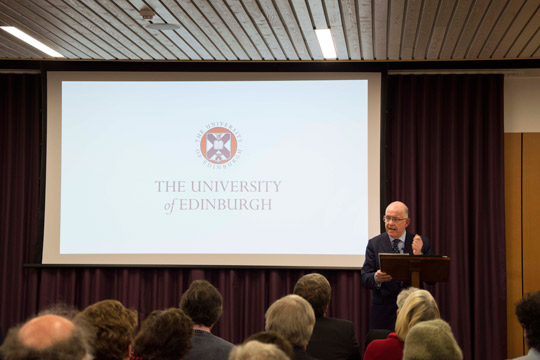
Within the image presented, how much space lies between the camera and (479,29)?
542 cm

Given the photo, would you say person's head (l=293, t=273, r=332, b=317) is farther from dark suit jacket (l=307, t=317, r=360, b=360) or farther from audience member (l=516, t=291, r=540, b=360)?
audience member (l=516, t=291, r=540, b=360)

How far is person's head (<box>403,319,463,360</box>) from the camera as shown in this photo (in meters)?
2.37

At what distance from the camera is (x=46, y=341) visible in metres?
1.73

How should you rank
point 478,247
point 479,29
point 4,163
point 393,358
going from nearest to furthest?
point 393,358, point 479,29, point 478,247, point 4,163

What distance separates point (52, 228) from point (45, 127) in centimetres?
110

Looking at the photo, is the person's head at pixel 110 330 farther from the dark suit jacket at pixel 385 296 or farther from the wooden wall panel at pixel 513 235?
the wooden wall panel at pixel 513 235

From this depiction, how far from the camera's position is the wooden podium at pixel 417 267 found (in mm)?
4562

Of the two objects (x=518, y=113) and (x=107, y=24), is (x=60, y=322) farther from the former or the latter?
(x=518, y=113)

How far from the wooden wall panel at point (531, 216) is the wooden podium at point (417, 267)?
2596 millimetres

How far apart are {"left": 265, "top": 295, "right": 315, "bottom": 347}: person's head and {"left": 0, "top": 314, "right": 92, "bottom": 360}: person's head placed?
4.33ft

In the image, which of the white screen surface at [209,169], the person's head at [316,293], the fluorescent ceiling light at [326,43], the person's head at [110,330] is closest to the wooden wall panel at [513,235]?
the white screen surface at [209,169]

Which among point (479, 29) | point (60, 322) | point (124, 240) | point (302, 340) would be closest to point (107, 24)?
point (124, 240)

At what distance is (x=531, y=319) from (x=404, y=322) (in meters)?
0.63

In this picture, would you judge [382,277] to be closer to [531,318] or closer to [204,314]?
[204,314]
